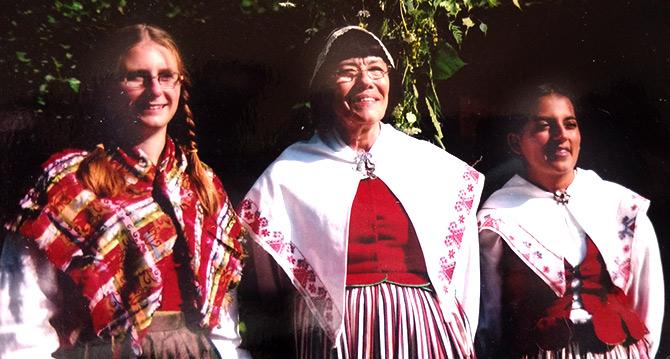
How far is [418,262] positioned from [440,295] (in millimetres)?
147

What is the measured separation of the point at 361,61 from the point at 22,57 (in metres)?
1.23

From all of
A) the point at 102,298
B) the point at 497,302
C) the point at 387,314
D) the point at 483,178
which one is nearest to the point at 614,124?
the point at 483,178

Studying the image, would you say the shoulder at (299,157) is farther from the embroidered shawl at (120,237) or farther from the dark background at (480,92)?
the embroidered shawl at (120,237)

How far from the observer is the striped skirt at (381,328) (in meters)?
3.78

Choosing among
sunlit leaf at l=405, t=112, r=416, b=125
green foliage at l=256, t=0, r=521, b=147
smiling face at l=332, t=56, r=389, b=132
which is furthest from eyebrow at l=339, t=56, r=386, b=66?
sunlit leaf at l=405, t=112, r=416, b=125

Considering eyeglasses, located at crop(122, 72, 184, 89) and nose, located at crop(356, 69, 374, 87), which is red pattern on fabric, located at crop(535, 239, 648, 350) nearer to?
nose, located at crop(356, 69, 374, 87)

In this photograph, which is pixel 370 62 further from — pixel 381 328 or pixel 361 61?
pixel 381 328

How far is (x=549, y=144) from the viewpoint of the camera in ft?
13.8

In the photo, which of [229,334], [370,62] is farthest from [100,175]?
[370,62]

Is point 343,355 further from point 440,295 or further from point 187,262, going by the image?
point 187,262

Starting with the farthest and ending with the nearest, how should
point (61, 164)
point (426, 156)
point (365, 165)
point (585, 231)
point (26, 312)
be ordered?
point (585, 231) → point (426, 156) → point (365, 165) → point (61, 164) → point (26, 312)

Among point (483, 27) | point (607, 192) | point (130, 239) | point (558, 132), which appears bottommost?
point (130, 239)

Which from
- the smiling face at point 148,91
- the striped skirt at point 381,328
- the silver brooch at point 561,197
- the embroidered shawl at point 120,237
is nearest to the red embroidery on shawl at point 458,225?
the striped skirt at point 381,328

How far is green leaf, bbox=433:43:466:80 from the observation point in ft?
13.7
